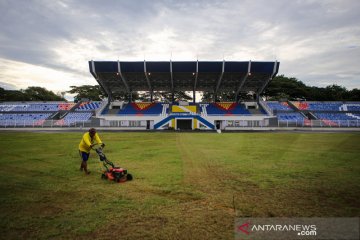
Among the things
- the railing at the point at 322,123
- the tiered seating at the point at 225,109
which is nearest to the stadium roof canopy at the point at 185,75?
the tiered seating at the point at 225,109

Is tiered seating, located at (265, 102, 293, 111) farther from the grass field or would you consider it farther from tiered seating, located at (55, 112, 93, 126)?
the grass field

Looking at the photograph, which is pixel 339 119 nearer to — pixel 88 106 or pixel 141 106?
pixel 141 106

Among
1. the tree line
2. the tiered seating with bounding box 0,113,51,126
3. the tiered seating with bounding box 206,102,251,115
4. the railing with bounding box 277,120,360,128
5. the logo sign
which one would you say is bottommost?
the logo sign

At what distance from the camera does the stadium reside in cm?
4316

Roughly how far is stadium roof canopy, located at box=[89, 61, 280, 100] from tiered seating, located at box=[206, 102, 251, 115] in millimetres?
4002

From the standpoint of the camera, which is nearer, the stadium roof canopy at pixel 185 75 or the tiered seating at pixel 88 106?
the stadium roof canopy at pixel 185 75

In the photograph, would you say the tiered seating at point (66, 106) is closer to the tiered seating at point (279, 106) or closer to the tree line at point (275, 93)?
the tree line at point (275, 93)

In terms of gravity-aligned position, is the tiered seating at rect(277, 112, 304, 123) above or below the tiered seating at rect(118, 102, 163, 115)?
below

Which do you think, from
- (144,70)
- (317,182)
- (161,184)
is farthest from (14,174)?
(144,70)

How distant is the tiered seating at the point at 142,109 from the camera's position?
1893 inches

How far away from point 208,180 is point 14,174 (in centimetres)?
732

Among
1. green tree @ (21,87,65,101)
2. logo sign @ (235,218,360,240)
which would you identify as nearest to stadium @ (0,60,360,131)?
green tree @ (21,87,65,101)

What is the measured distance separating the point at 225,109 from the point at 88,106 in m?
32.1

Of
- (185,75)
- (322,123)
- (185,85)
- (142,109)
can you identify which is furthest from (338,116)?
(142,109)
